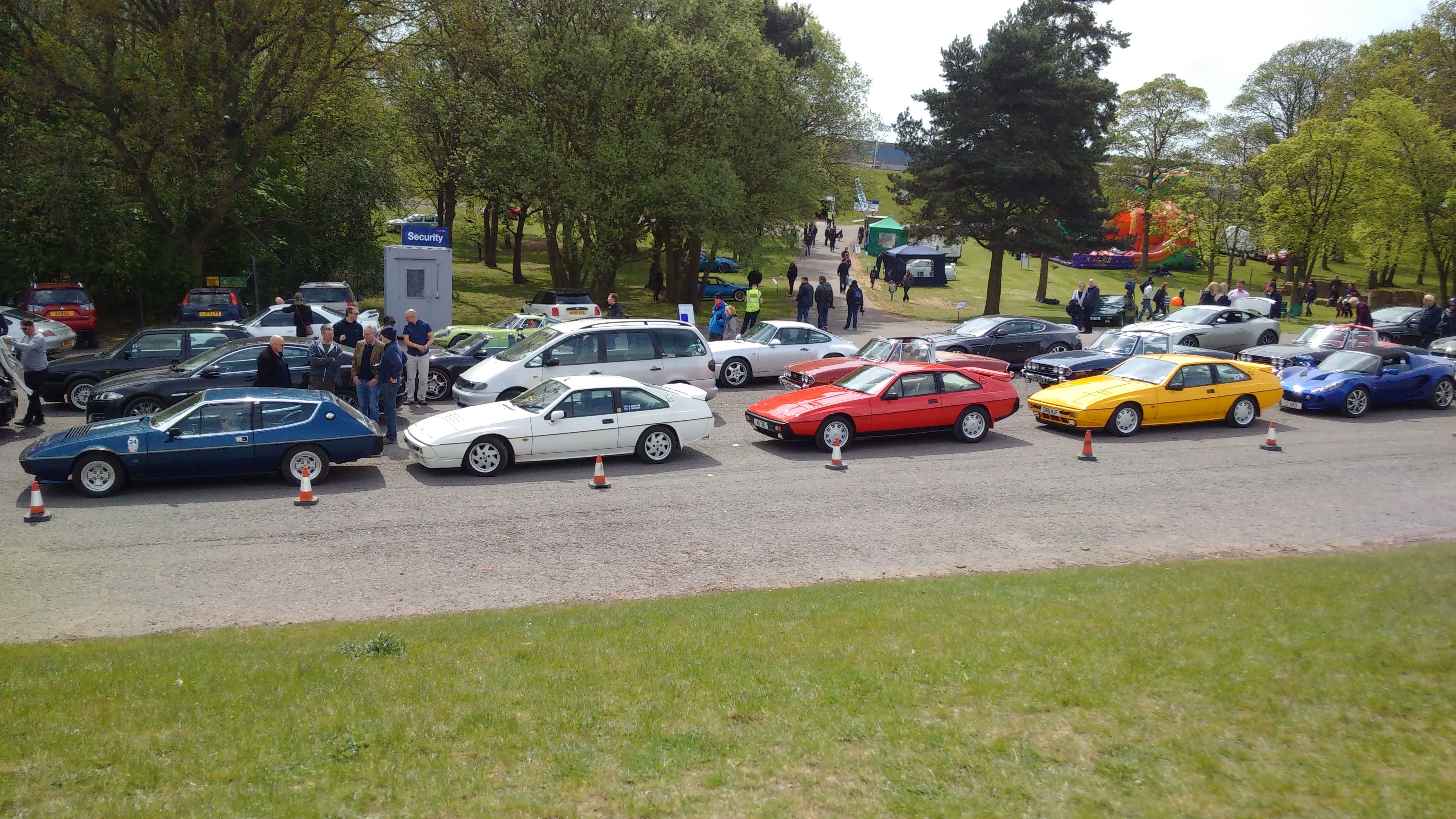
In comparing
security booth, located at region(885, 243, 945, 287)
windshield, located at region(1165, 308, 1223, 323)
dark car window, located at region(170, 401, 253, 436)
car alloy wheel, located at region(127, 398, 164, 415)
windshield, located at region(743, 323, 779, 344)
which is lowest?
car alloy wheel, located at region(127, 398, 164, 415)

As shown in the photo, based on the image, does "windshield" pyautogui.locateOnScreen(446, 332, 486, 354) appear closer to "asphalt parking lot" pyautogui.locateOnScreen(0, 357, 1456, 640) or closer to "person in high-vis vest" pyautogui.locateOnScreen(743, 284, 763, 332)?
"asphalt parking lot" pyautogui.locateOnScreen(0, 357, 1456, 640)

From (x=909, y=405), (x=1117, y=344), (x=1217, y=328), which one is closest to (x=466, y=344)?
(x=909, y=405)

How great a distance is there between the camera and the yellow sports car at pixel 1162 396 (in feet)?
54.7

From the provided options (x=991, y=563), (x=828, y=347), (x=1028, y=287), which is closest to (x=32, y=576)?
(x=991, y=563)

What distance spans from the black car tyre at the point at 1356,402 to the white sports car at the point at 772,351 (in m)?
9.68

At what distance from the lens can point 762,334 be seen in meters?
21.9

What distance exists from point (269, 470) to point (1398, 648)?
40.0 feet

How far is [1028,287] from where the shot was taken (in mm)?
49562

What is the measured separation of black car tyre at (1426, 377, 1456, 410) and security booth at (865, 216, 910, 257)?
34634mm

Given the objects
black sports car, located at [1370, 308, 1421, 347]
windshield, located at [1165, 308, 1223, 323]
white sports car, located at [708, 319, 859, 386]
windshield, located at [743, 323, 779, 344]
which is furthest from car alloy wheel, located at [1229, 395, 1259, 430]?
black sports car, located at [1370, 308, 1421, 347]

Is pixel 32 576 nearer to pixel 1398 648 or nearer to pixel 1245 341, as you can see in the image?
pixel 1398 648

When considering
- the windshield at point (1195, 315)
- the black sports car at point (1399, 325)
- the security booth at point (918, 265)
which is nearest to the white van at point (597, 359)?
the windshield at point (1195, 315)

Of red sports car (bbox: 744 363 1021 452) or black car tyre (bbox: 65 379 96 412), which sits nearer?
red sports car (bbox: 744 363 1021 452)

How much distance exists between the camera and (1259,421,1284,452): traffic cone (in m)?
15.8
